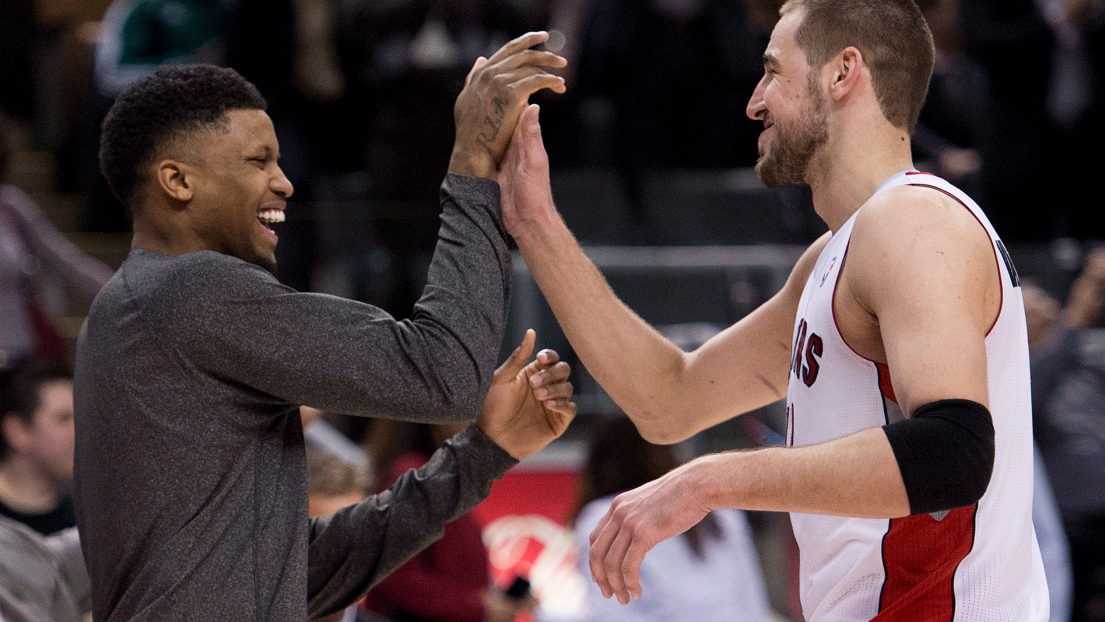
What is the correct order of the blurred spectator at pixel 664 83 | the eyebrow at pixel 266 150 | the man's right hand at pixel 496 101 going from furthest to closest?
the blurred spectator at pixel 664 83
the man's right hand at pixel 496 101
the eyebrow at pixel 266 150

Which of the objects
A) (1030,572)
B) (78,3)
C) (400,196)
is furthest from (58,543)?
(78,3)

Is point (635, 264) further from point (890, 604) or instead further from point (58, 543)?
point (890, 604)

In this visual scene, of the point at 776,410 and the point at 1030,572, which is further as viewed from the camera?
the point at 776,410

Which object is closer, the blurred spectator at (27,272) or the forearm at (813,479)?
the forearm at (813,479)

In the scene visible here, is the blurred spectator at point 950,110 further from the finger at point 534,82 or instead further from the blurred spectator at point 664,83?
the finger at point 534,82

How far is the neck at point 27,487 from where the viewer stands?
4.80 metres

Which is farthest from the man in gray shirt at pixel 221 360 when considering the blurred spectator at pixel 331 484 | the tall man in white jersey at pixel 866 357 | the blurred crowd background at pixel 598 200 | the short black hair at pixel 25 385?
the short black hair at pixel 25 385

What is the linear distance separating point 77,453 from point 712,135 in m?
5.91

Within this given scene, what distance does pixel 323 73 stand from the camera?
7.71 meters

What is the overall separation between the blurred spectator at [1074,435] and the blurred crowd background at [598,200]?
0.01m

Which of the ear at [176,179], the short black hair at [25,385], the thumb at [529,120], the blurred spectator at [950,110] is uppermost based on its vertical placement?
the thumb at [529,120]

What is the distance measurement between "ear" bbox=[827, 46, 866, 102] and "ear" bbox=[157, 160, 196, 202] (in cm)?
135

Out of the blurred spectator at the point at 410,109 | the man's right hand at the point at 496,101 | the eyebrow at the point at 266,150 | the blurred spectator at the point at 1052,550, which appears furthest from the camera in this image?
the blurred spectator at the point at 410,109

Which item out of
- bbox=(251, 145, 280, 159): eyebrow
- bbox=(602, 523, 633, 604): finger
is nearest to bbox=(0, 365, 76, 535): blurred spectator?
bbox=(251, 145, 280, 159): eyebrow
